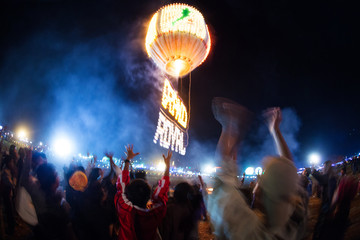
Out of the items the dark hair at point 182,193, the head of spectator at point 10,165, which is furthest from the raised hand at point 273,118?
the head of spectator at point 10,165

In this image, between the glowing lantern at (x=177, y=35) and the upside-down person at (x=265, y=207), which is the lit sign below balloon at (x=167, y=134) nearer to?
the glowing lantern at (x=177, y=35)

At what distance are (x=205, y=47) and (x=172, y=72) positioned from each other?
128cm

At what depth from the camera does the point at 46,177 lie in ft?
7.59

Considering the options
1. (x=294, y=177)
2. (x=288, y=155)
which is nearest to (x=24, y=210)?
(x=294, y=177)

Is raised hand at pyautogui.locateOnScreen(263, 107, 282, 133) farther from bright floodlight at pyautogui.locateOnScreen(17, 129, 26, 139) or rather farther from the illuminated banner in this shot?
bright floodlight at pyautogui.locateOnScreen(17, 129, 26, 139)

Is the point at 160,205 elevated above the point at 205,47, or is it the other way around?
the point at 205,47

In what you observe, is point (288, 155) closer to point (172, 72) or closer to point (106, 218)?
point (106, 218)

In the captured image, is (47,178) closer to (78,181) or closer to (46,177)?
(46,177)

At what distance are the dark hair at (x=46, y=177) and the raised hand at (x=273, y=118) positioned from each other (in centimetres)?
292

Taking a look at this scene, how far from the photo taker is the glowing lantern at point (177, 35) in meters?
4.52

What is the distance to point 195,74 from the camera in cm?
1250

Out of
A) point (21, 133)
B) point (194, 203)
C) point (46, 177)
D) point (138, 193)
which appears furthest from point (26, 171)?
point (21, 133)

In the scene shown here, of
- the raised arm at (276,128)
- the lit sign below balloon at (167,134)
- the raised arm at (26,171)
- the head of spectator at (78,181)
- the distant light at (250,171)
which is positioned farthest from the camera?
the distant light at (250,171)

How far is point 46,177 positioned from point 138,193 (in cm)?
137
